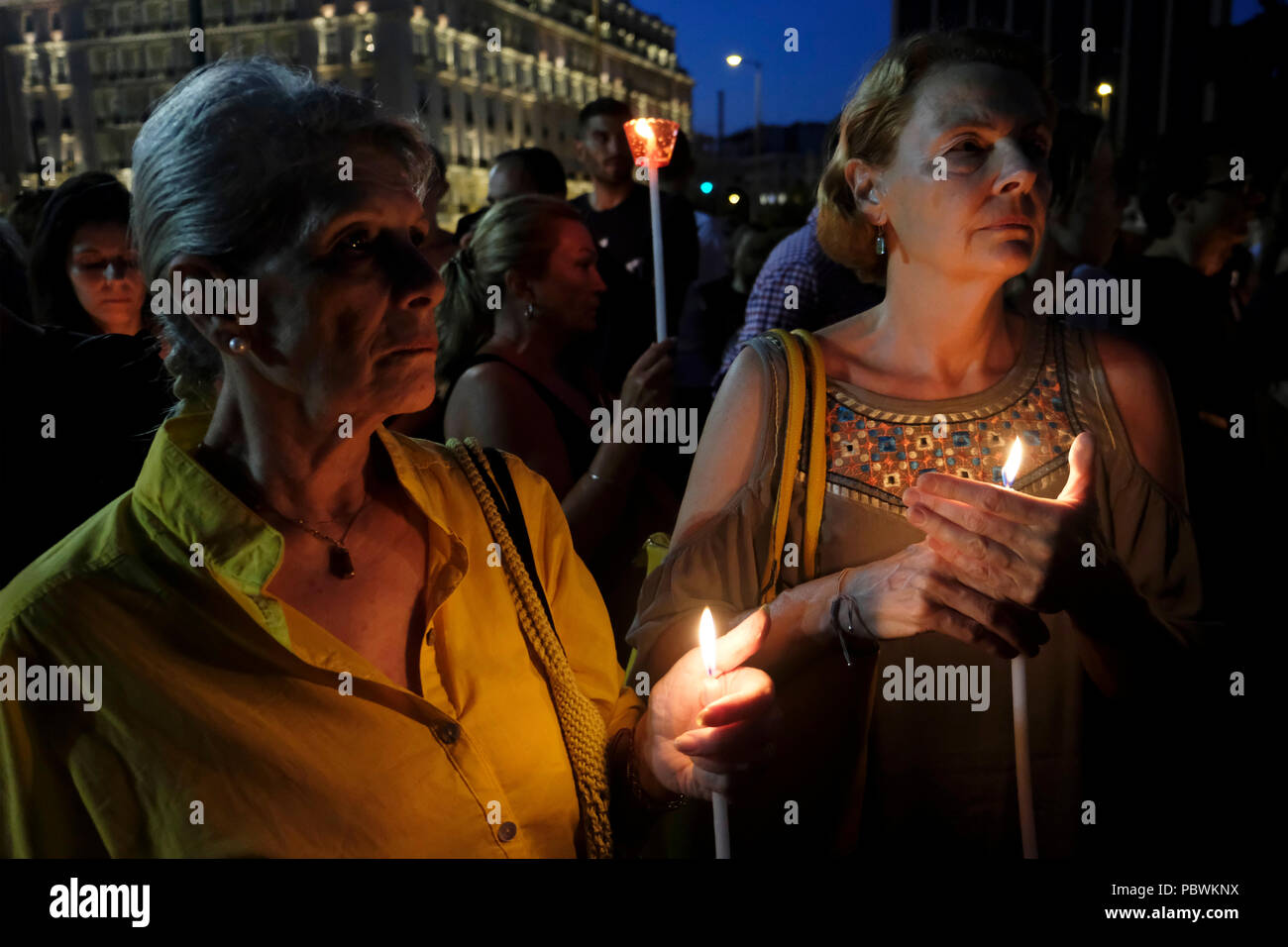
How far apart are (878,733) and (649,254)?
3333 mm

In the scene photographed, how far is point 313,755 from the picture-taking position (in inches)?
56.5

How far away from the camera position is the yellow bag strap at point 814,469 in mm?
1714

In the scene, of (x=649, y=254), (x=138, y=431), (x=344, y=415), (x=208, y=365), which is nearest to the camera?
(x=344, y=415)

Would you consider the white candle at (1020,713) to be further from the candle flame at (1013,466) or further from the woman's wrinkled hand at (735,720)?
the woman's wrinkled hand at (735,720)

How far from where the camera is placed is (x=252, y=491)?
5.24ft

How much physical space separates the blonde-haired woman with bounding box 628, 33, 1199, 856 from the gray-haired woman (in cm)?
31

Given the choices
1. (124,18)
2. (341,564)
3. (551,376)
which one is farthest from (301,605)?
(124,18)

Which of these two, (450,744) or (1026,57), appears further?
(1026,57)

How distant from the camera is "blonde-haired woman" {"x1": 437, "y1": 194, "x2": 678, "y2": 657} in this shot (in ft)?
8.96

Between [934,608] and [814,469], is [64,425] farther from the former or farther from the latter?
[934,608]

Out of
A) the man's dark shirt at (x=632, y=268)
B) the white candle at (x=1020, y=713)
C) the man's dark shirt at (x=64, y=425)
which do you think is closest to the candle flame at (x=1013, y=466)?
the white candle at (x=1020, y=713)

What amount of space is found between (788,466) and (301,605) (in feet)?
2.76

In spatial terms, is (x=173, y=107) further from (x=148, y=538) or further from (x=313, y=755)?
(x=313, y=755)
